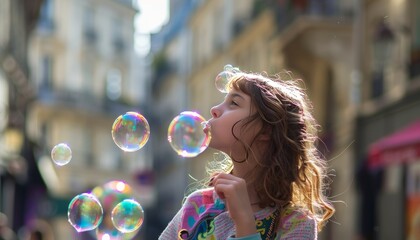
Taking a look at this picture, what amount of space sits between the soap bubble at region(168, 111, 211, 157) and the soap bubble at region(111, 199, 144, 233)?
0.28 metres

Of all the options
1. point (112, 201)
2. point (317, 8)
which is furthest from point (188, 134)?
point (317, 8)

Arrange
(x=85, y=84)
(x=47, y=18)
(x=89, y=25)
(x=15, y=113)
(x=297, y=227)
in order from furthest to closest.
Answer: (x=89, y=25) < (x=85, y=84) < (x=47, y=18) < (x=15, y=113) < (x=297, y=227)

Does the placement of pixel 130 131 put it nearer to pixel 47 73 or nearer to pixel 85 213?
pixel 85 213

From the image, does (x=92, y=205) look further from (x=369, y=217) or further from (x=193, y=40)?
(x=193, y=40)

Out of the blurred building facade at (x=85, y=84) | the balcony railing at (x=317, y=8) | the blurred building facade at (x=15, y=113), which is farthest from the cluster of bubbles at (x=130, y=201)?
the blurred building facade at (x=85, y=84)

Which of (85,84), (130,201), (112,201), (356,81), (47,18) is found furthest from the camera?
(85,84)

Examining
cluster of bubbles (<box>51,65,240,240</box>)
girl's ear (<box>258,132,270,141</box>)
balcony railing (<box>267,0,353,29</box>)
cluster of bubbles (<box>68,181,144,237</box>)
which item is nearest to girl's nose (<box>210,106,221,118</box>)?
girl's ear (<box>258,132,270,141</box>)

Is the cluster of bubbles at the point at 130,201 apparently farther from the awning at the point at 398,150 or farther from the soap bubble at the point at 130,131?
the awning at the point at 398,150

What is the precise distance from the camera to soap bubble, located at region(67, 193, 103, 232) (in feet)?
11.7

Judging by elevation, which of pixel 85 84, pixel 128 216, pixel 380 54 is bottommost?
pixel 128 216

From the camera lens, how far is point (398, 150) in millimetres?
10914

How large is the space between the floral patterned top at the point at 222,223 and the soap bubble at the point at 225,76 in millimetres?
375

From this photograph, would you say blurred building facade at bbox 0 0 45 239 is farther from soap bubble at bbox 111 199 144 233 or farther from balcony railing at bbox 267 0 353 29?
soap bubble at bbox 111 199 144 233

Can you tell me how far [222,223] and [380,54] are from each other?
1382 centimetres
